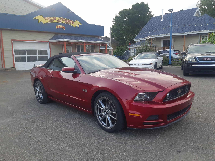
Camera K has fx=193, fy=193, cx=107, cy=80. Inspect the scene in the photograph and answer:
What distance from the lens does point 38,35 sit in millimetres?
18875

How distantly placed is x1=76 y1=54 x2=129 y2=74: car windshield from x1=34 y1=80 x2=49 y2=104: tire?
5.39 feet

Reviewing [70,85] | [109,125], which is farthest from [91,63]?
[109,125]

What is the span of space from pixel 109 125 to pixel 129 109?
62 centimetres

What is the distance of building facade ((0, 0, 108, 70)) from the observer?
16970 millimetres

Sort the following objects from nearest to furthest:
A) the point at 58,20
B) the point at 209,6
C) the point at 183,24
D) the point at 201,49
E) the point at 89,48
A: the point at 201,49
the point at 58,20
the point at 89,48
the point at 183,24
the point at 209,6

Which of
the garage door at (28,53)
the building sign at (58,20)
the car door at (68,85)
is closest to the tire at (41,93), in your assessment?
the car door at (68,85)

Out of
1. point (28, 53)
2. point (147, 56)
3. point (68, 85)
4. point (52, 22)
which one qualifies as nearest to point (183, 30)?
point (147, 56)

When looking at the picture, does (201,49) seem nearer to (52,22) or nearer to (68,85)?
(68,85)

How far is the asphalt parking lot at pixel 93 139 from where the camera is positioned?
9.00 feet

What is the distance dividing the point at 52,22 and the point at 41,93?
16.0 metres

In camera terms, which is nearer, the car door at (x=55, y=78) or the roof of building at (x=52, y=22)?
the car door at (x=55, y=78)

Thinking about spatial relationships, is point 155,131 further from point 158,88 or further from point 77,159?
point 77,159

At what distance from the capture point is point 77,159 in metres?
2.65

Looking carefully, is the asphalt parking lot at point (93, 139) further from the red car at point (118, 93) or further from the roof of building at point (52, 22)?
the roof of building at point (52, 22)
